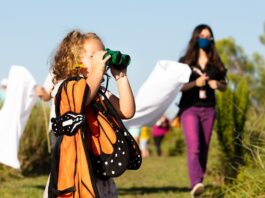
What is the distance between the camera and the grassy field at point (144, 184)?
27.5 ft

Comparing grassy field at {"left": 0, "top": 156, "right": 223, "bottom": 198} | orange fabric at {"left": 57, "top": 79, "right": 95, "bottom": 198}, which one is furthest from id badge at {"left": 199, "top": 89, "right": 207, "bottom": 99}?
orange fabric at {"left": 57, "top": 79, "right": 95, "bottom": 198}

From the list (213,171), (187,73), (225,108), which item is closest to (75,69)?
(187,73)

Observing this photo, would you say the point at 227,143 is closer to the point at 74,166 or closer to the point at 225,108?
the point at 225,108

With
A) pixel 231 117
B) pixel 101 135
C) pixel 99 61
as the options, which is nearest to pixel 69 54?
pixel 99 61

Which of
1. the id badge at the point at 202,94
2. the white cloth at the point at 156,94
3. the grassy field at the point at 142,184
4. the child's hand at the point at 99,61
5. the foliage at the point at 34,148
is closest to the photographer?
the child's hand at the point at 99,61

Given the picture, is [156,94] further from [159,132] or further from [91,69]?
[159,132]

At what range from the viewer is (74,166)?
3811mm

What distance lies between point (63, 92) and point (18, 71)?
473cm

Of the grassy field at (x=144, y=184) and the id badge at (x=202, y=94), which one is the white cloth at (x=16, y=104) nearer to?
the grassy field at (x=144, y=184)

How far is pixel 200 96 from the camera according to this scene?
297 inches

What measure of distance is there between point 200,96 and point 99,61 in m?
3.73

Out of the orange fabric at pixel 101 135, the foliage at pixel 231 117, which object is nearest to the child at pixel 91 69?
the orange fabric at pixel 101 135

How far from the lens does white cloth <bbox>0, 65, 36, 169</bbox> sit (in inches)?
321

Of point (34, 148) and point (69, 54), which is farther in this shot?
point (34, 148)
